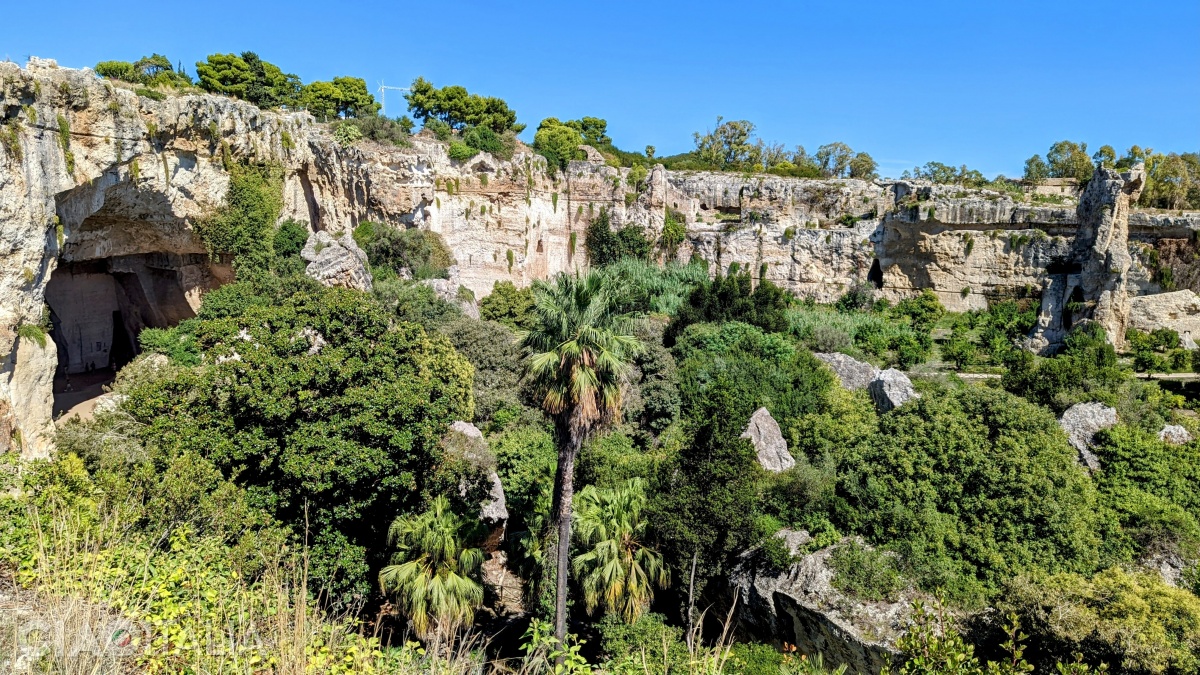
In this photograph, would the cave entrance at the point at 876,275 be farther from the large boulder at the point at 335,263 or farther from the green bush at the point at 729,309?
the large boulder at the point at 335,263

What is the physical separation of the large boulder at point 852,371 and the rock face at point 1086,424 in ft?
18.7

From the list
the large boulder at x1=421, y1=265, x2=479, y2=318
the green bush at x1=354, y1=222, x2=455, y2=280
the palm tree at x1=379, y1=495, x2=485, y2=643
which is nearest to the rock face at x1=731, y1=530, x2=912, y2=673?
the palm tree at x1=379, y1=495, x2=485, y2=643

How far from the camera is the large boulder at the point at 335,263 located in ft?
74.5

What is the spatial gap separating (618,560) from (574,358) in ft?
12.6

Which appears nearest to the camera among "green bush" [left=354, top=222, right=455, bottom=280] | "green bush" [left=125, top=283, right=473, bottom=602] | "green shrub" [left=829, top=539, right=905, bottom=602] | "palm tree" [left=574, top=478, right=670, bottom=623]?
"green bush" [left=125, top=283, right=473, bottom=602]

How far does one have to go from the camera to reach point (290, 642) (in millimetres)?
4531

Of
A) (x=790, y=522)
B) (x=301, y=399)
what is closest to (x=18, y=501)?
(x=301, y=399)

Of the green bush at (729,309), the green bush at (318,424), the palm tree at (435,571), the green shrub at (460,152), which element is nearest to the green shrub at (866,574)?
the palm tree at (435,571)

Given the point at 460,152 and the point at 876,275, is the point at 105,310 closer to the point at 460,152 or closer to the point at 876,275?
the point at 460,152

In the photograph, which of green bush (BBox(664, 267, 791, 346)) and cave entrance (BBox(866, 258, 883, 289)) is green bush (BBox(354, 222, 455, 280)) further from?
cave entrance (BBox(866, 258, 883, 289))

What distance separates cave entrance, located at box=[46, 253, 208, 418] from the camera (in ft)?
76.8

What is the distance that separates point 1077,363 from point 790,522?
13284 millimetres

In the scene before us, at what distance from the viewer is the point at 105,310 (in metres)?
25.9

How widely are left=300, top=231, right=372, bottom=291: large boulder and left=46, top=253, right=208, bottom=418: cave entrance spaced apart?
4.03 metres
